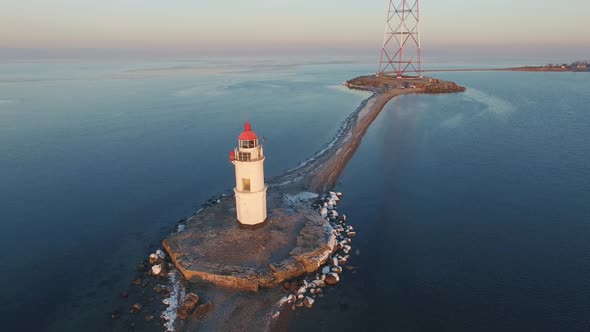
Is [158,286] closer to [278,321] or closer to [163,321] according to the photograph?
[163,321]

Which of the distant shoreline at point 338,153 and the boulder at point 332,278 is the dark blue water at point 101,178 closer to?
the distant shoreline at point 338,153

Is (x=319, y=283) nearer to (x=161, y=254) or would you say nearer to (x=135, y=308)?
(x=135, y=308)

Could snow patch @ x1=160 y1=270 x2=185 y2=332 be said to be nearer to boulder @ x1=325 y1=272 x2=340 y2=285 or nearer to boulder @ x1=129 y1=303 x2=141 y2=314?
boulder @ x1=129 y1=303 x2=141 y2=314

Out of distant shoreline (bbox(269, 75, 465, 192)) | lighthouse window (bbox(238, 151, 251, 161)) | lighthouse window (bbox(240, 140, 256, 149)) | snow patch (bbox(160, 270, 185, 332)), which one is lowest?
snow patch (bbox(160, 270, 185, 332))

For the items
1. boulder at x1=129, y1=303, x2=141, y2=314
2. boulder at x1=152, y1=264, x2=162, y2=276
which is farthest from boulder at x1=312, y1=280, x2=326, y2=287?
boulder at x1=129, y1=303, x2=141, y2=314

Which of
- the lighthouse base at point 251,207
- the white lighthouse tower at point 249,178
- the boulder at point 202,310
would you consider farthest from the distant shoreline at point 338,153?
the boulder at point 202,310

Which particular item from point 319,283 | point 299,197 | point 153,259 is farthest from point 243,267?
point 299,197

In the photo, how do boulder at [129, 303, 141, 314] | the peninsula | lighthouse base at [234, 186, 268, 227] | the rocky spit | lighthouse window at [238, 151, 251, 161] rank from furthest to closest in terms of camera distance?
lighthouse base at [234, 186, 268, 227] < lighthouse window at [238, 151, 251, 161] < the peninsula < boulder at [129, 303, 141, 314] < the rocky spit
